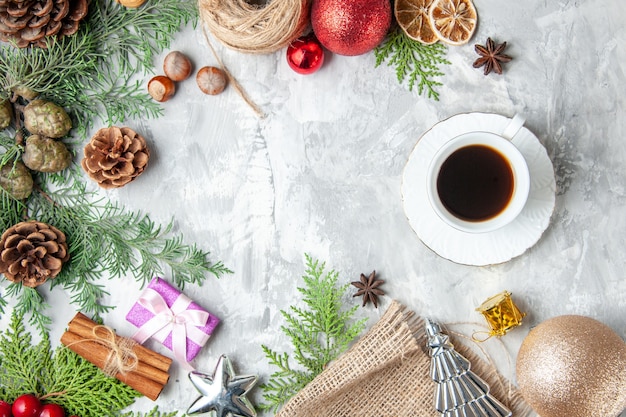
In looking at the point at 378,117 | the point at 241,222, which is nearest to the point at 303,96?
the point at 378,117

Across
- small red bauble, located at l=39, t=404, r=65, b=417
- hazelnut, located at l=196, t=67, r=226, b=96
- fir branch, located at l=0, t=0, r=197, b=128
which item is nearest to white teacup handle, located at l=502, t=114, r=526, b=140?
hazelnut, located at l=196, t=67, r=226, b=96

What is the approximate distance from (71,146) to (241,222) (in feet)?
1.54

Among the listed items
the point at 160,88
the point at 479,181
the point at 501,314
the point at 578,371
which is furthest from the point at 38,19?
the point at 578,371

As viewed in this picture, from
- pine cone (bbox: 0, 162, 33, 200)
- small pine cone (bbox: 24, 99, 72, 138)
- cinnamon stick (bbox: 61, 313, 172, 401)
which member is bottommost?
cinnamon stick (bbox: 61, 313, 172, 401)

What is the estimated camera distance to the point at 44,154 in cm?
150

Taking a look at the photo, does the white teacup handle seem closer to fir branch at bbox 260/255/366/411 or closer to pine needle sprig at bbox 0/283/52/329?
fir branch at bbox 260/255/366/411

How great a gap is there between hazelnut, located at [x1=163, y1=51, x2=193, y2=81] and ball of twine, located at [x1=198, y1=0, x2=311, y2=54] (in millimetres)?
→ 127

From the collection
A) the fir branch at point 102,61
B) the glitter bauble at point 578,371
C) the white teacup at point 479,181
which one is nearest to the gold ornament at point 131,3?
the fir branch at point 102,61

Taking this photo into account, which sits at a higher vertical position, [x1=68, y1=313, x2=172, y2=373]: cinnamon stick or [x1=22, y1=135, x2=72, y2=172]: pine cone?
[x1=22, y1=135, x2=72, y2=172]: pine cone

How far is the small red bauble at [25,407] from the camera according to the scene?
4.95ft

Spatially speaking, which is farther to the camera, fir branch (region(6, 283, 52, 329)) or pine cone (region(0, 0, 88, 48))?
fir branch (region(6, 283, 52, 329))

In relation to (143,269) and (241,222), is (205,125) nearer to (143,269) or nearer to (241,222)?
(241,222)

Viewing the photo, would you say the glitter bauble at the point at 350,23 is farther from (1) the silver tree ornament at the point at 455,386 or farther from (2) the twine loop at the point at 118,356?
(2) the twine loop at the point at 118,356

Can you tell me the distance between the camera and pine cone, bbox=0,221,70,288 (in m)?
1.47
